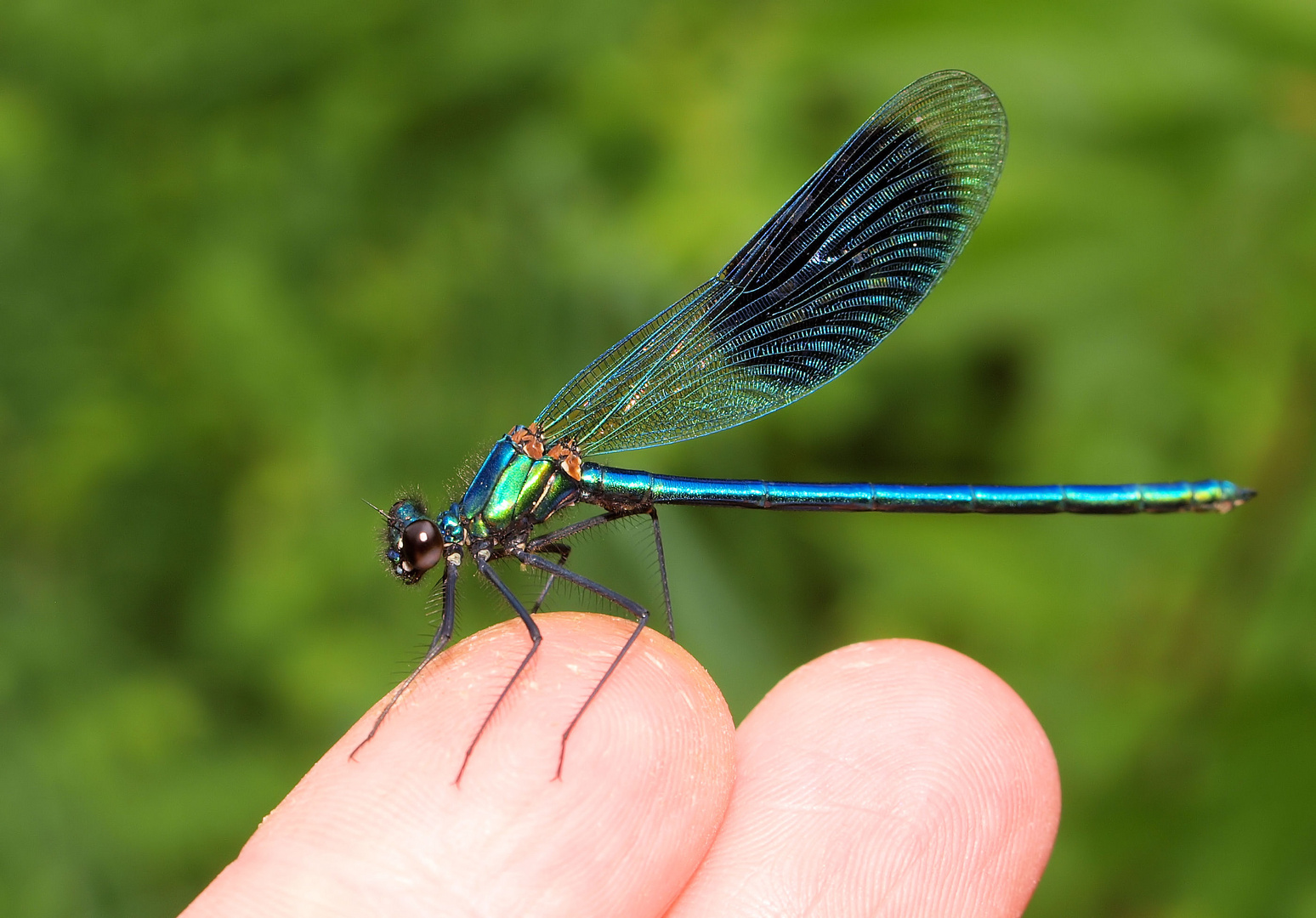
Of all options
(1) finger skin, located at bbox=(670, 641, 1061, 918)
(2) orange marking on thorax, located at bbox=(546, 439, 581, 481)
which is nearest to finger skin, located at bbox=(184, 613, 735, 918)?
(1) finger skin, located at bbox=(670, 641, 1061, 918)

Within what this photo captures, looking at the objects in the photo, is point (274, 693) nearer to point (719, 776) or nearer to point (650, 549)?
point (650, 549)

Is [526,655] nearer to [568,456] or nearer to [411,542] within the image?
[411,542]

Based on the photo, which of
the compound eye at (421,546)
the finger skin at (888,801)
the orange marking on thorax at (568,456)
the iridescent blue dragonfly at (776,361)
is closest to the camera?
the finger skin at (888,801)

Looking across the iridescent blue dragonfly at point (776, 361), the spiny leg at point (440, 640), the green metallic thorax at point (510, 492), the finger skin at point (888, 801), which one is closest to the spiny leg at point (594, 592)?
the iridescent blue dragonfly at point (776, 361)

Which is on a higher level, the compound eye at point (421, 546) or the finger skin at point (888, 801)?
the compound eye at point (421, 546)

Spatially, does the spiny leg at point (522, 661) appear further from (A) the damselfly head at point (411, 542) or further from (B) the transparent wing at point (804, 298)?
(B) the transparent wing at point (804, 298)

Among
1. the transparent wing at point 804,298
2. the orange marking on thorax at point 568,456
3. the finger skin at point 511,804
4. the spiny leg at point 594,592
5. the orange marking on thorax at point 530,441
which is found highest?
the transparent wing at point 804,298

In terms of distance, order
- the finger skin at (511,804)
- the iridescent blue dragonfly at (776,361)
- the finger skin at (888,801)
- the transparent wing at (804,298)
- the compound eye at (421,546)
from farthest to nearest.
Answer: the transparent wing at (804,298), the iridescent blue dragonfly at (776,361), the compound eye at (421,546), the finger skin at (888,801), the finger skin at (511,804)

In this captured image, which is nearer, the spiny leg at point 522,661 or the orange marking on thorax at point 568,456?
the spiny leg at point 522,661
